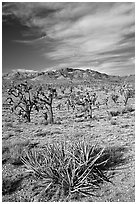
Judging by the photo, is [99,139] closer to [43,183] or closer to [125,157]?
[125,157]

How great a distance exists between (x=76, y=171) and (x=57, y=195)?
2.70 ft

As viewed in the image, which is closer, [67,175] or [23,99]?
[67,175]

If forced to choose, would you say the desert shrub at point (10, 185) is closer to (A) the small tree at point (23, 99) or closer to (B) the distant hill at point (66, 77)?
(A) the small tree at point (23, 99)

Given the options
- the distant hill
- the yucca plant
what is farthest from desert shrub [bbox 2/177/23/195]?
the distant hill

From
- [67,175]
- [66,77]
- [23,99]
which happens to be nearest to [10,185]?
[67,175]

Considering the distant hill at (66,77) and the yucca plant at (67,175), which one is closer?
the yucca plant at (67,175)

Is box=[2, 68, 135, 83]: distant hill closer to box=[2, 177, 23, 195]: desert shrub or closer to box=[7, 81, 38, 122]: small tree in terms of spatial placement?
box=[7, 81, 38, 122]: small tree

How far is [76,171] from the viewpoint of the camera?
6.42 meters

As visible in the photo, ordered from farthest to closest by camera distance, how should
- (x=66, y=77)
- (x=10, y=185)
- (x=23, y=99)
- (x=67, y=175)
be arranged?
(x=66, y=77) < (x=23, y=99) < (x=10, y=185) < (x=67, y=175)

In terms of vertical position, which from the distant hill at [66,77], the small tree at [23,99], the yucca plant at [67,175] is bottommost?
the yucca plant at [67,175]

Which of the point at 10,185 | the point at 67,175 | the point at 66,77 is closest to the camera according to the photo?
the point at 67,175

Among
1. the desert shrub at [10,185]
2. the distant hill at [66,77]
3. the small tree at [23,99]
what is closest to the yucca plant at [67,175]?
the desert shrub at [10,185]

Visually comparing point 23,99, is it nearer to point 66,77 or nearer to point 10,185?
point 10,185

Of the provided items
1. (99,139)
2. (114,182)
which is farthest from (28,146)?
(114,182)
